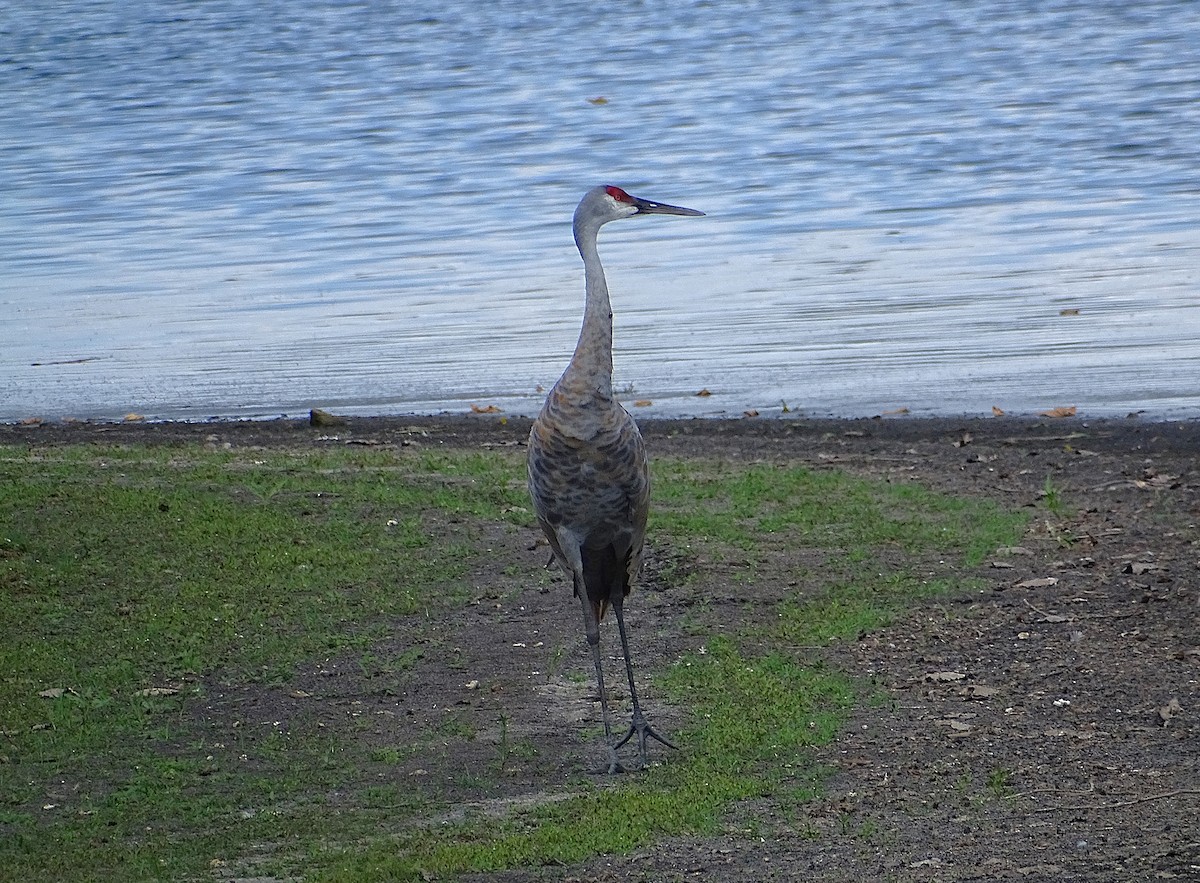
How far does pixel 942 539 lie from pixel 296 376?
7.73 metres

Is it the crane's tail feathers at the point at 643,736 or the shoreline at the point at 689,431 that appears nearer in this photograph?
the crane's tail feathers at the point at 643,736

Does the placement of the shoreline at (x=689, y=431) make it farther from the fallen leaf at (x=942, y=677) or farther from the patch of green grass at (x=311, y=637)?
the fallen leaf at (x=942, y=677)

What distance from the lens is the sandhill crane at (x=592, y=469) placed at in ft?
24.3

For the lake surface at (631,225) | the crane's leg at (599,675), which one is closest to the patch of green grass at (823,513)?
the crane's leg at (599,675)

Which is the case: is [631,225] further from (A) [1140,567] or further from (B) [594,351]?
(B) [594,351]

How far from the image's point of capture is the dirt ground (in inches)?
252

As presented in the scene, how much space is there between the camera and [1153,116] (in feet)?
110

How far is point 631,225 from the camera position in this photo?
25594 mm

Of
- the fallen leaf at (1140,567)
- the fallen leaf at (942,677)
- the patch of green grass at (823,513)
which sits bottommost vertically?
the patch of green grass at (823,513)

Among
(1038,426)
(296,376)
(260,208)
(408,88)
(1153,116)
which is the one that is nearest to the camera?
(1038,426)

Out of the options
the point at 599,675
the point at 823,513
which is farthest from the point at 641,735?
the point at 823,513

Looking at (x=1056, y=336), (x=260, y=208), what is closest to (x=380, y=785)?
(x=1056, y=336)

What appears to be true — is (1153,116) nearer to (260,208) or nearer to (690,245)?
(690,245)

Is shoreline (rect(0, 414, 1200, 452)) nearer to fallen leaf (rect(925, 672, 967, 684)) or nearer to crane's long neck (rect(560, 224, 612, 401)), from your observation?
fallen leaf (rect(925, 672, 967, 684))
